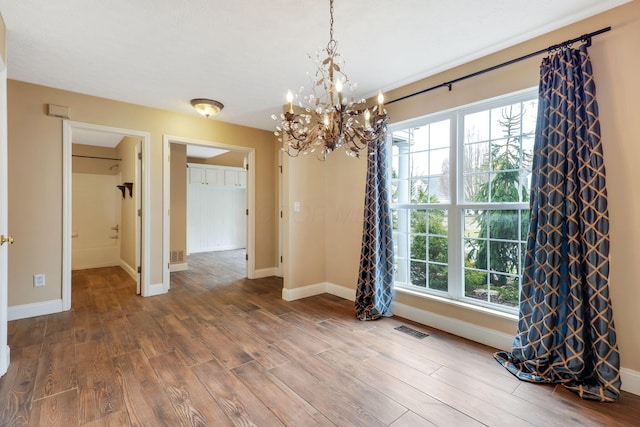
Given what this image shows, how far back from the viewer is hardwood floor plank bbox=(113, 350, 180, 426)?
1.65 metres

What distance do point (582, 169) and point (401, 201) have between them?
1590mm

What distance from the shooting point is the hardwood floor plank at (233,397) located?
5.41 ft

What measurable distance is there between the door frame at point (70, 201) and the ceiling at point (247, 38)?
0.48 metres

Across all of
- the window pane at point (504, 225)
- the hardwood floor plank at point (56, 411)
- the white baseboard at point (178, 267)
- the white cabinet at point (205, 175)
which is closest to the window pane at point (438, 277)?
the window pane at point (504, 225)

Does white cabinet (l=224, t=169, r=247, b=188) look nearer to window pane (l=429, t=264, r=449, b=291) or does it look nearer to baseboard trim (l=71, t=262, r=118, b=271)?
baseboard trim (l=71, t=262, r=118, b=271)

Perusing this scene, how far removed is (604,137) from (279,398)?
273 cm

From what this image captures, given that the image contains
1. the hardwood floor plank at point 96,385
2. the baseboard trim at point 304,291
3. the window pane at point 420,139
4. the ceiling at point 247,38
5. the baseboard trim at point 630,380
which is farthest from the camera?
the baseboard trim at point 304,291

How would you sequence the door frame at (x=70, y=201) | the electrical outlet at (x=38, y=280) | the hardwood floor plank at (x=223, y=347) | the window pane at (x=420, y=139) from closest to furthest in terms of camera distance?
the hardwood floor plank at (x=223, y=347)
the window pane at (x=420, y=139)
the electrical outlet at (x=38, y=280)
the door frame at (x=70, y=201)

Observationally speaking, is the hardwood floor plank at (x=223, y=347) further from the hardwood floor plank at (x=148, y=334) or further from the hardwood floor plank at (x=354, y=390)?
the hardwood floor plank at (x=354, y=390)

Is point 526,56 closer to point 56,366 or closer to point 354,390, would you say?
point 354,390

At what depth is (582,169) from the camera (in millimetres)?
1975

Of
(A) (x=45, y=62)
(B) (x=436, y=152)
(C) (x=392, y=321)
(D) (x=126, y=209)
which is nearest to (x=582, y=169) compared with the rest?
(B) (x=436, y=152)

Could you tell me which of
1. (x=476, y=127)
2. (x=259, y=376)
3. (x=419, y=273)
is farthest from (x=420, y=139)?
(x=259, y=376)

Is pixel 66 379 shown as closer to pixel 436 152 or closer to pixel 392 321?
pixel 392 321
